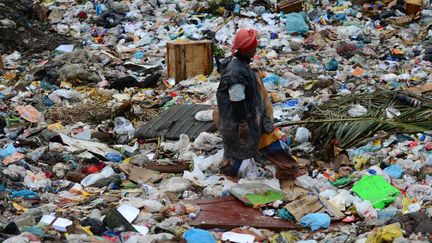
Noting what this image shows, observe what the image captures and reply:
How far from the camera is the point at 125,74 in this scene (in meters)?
10.0

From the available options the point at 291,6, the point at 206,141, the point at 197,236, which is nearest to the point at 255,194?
the point at 197,236

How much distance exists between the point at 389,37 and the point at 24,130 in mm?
6110

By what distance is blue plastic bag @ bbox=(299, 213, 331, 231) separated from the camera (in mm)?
4855

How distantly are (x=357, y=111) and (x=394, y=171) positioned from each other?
1.29m

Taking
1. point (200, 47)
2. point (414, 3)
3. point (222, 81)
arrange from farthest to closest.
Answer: point (414, 3) → point (200, 47) → point (222, 81)

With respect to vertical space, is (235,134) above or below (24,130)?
above

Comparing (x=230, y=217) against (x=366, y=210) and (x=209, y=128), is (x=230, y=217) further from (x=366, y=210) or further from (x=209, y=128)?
(x=209, y=128)

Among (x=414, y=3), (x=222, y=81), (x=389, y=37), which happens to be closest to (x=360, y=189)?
(x=222, y=81)

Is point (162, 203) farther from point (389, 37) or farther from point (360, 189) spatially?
point (389, 37)

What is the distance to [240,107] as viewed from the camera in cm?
548

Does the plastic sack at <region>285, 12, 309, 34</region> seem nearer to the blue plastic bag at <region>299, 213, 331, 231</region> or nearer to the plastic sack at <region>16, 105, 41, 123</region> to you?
the plastic sack at <region>16, 105, 41, 123</region>

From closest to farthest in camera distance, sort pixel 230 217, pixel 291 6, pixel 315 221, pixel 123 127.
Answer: pixel 315 221 < pixel 230 217 < pixel 123 127 < pixel 291 6

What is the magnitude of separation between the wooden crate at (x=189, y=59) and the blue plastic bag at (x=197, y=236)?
495 centimetres

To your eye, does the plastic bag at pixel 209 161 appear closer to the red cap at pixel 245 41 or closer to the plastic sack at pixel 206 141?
the plastic sack at pixel 206 141
